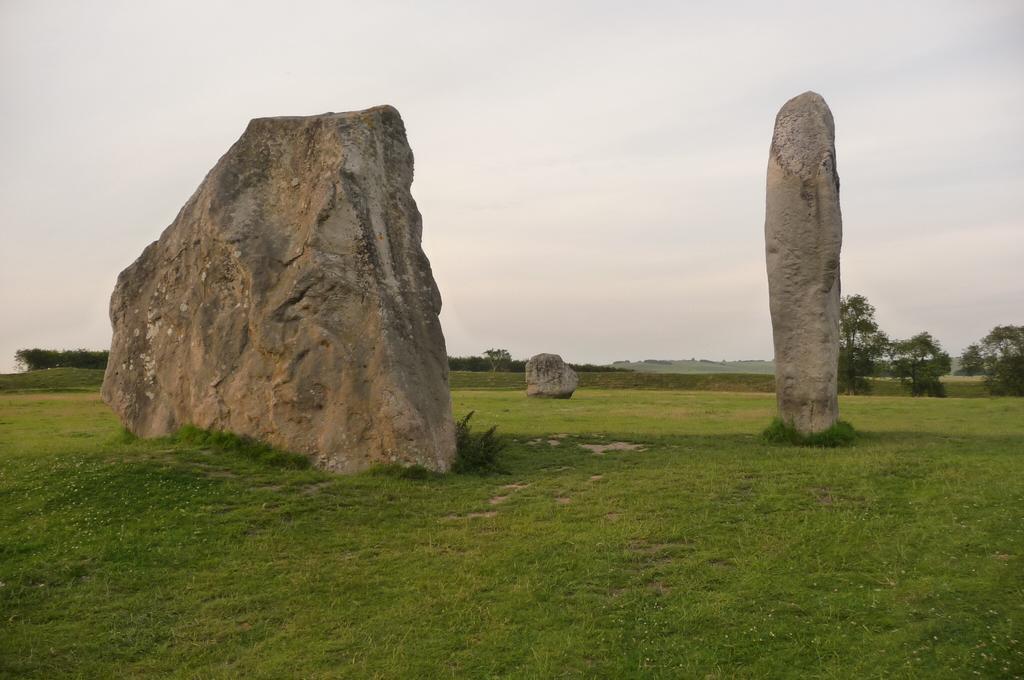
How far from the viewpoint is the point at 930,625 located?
7.27m

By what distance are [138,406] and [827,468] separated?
46.6ft

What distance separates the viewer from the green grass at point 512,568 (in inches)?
279

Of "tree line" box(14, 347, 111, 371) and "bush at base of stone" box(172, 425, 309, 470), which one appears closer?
"bush at base of stone" box(172, 425, 309, 470)

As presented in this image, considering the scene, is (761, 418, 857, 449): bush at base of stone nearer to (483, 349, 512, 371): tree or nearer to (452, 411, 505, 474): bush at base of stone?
(452, 411, 505, 474): bush at base of stone

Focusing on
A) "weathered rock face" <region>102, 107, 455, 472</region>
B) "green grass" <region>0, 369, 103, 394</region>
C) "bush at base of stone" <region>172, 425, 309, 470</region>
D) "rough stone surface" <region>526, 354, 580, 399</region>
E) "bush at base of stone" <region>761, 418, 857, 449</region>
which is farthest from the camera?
"green grass" <region>0, 369, 103, 394</region>

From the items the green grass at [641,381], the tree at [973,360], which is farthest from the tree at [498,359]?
the tree at [973,360]

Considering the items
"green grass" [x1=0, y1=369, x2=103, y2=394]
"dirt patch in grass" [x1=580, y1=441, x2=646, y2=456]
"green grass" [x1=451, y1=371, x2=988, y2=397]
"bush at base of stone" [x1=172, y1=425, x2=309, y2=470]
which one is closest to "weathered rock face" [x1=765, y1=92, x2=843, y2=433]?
"dirt patch in grass" [x1=580, y1=441, x2=646, y2=456]

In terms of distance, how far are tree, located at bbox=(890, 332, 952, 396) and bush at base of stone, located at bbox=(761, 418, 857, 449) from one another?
138 feet

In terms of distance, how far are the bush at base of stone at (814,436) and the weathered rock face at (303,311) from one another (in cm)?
821

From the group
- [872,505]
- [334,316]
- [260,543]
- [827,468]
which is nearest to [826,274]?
[827,468]

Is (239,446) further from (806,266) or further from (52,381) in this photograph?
(52,381)

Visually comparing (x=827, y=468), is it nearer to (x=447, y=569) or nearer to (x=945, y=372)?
(x=447, y=569)

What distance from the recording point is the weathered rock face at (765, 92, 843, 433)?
1767cm

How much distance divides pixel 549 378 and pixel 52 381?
30.6m
